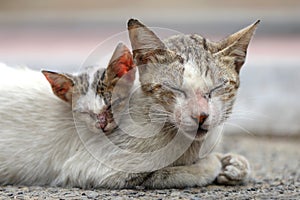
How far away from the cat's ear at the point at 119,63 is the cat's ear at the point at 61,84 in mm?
308

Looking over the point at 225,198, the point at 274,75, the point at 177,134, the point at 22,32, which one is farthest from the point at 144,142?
the point at 22,32

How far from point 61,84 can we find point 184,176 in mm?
1012

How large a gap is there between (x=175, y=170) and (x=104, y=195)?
1.77 feet

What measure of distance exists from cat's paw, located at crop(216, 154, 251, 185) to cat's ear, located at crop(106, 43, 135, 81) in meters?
1.03

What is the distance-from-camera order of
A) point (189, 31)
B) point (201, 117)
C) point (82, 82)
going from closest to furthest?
point (201, 117) < point (82, 82) < point (189, 31)

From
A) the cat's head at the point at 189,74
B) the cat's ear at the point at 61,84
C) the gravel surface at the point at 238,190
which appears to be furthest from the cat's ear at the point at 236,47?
the cat's ear at the point at 61,84

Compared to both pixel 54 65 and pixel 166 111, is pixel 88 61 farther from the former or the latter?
pixel 54 65

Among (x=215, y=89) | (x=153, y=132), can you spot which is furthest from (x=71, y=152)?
(x=215, y=89)

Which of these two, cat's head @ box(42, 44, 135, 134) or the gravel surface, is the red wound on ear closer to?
cat's head @ box(42, 44, 135, 134)

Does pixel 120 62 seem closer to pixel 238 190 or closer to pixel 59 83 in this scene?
pixel 59 83

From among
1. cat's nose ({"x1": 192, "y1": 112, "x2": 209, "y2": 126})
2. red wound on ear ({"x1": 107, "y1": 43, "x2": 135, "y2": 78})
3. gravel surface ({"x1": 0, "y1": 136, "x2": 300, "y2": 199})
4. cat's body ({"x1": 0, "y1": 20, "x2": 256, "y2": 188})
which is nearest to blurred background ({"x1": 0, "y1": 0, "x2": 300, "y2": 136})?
gravel surface ({"x1": 0, "y1": 136, "x2": 300, "y2": 199})

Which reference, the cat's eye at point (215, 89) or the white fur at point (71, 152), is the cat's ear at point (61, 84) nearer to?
the white fur at point (71, 152)

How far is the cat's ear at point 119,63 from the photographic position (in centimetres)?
421

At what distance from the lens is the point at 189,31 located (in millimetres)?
10305
